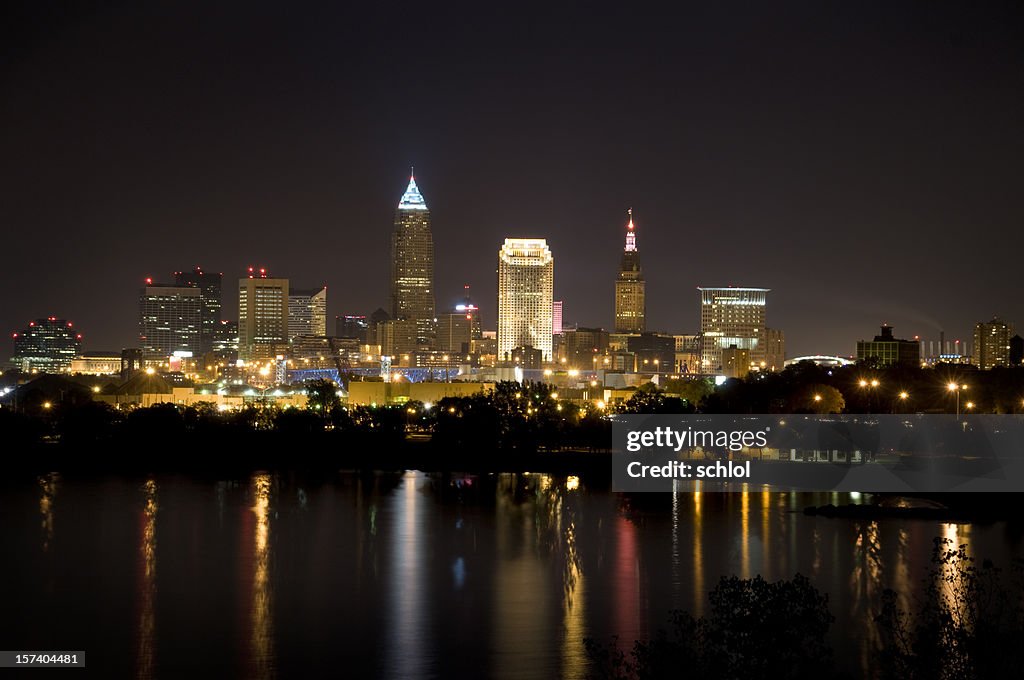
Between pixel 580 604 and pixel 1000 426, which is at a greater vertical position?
pixel 1000 426

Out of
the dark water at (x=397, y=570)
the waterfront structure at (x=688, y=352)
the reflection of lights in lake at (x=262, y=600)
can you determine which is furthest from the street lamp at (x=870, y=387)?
the waterfront structure at (x=688, y=352)

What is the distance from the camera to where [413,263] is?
123750 mm

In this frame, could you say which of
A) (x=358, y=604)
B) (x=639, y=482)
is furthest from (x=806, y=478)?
(x=358, y=604)

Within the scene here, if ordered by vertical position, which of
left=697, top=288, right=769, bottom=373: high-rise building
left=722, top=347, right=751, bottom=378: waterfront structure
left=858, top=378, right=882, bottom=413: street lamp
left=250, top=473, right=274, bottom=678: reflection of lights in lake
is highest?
left=697, top=288, right=769, bottom=373: high-rise building

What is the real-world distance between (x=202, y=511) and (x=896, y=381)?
26.3m

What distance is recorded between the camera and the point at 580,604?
46.8ft

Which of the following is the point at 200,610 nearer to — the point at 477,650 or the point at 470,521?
the point at 477,650

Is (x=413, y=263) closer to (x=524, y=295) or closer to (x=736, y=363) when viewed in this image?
(x=524, y=295)

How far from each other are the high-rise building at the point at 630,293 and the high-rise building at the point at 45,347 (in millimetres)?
54187

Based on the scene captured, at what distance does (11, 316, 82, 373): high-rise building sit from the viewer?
109 meters

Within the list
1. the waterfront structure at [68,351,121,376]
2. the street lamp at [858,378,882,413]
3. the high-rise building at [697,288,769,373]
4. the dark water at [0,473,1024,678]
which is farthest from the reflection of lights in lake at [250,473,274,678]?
the high-rise building at [697,288,769,373]

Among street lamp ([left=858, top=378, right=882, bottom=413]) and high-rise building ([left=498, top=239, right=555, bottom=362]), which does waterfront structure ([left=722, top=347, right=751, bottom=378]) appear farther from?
street lamp ([left=858, top=378, right=882, bottom=413])

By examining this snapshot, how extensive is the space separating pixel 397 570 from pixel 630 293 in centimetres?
11477

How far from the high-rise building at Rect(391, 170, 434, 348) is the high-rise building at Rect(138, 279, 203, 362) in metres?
21.7
